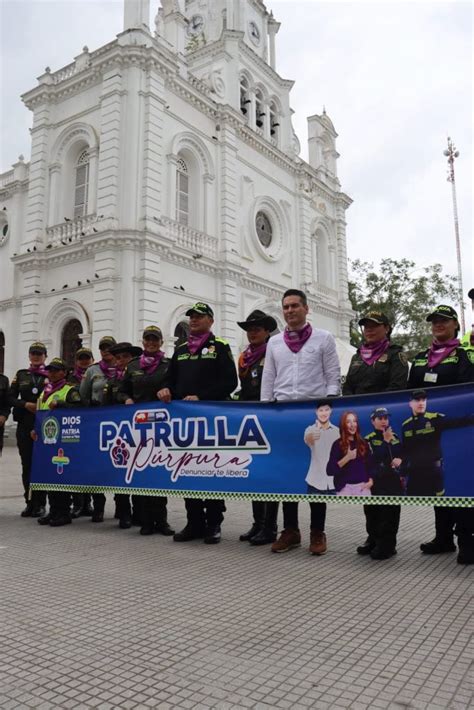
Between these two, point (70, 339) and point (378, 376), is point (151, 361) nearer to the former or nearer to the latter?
point (378, 376)

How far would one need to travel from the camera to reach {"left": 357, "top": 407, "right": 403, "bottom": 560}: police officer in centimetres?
414

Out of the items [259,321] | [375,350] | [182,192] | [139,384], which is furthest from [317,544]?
[182,192]

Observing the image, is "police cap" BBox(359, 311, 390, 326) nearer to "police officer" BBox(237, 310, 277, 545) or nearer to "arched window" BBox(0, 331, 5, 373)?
"police officer" BBox(237, 310, 277, 545)

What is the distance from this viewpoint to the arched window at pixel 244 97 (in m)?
23.3


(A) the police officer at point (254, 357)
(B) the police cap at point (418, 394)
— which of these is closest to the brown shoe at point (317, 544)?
(A) the police officer at point (254, 357)

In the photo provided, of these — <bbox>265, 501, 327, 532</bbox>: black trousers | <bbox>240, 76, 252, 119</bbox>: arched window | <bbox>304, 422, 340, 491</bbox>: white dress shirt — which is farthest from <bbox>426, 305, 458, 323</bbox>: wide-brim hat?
<bbox>240, 76, 252, 119</bbox>: arched window

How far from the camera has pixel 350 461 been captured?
4305 mm

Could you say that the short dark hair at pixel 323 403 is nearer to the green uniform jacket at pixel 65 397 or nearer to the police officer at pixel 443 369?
the police officer at pixel 443 369

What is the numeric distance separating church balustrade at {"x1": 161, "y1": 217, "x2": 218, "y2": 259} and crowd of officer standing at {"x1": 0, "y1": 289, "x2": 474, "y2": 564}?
467 inches

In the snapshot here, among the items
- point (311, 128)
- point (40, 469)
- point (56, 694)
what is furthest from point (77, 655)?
point (311, 128)

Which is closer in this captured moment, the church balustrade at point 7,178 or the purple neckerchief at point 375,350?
the purple neckerchief at point 375,350

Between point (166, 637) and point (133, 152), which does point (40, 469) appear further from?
point (133, 152)

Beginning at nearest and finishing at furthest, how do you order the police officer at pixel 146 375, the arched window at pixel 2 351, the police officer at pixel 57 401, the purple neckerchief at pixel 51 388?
the police officer at pixel 146 375 → the police officer at pixel 57 401 → the purple neckerchief at pixel 51 388 → the arched window at pixel 2 351

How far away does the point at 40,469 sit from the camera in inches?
245
